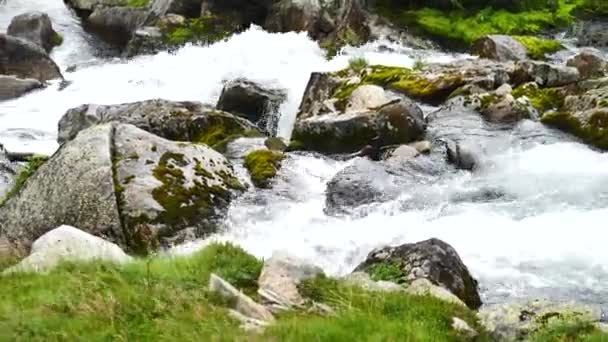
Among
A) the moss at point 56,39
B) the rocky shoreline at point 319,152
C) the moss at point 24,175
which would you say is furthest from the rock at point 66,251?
the moss at point 56,39

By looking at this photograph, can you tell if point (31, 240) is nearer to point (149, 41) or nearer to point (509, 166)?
point (509, 166)

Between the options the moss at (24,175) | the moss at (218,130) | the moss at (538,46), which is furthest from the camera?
the moss at (538,46)

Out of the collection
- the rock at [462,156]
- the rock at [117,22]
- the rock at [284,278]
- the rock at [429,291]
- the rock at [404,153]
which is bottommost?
the rock at [117,22]

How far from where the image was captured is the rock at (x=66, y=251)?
8.78 meters

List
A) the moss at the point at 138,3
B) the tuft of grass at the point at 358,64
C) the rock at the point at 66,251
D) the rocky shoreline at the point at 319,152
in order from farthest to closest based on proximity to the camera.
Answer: the moss at the point at 138,3, the tuft of grass at the point at 358,64, the rock at the point at 66,251, the rocky shoreline at the point at 319,152

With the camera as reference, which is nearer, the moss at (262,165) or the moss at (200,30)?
the moss at (262,165)

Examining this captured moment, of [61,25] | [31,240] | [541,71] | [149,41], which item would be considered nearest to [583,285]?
[31,240]

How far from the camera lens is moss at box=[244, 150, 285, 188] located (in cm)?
1435

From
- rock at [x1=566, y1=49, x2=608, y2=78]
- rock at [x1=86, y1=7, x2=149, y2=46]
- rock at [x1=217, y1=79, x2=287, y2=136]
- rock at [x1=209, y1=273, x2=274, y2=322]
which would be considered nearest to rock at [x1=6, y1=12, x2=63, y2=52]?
rock at [x1=86, y1=7, x2=149, y2=46]

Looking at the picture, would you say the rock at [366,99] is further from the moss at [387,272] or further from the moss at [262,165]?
the moss at [387,272]

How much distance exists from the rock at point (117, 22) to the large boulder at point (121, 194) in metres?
20.6

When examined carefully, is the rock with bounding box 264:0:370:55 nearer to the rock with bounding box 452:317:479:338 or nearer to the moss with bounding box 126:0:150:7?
the moss with bounding box 126:0:150:7

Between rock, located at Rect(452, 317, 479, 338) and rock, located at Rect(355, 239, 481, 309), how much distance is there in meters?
1.74

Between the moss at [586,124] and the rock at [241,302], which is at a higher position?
the rock at [241,302]
